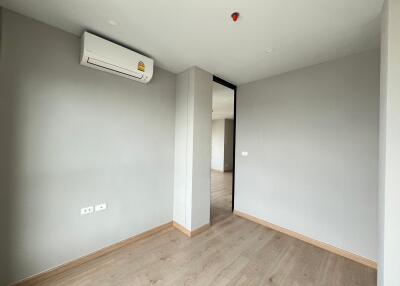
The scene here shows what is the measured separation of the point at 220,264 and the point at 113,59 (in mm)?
2634

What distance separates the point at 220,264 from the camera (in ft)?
6.36

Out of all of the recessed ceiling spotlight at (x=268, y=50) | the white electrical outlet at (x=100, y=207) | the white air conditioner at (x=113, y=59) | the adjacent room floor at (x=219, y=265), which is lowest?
the adjacent room floor at (x=219, y=265)

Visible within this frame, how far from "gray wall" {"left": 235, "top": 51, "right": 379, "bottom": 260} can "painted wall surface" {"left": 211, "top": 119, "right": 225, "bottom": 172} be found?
4529mm

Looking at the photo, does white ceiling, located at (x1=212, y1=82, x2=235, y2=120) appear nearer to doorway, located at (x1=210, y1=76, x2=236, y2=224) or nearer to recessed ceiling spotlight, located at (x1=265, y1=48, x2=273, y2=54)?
doorway, located at (x1=210, y1=76, x2=236, y2=224)

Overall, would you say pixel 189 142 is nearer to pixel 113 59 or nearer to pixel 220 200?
pixel 113 59

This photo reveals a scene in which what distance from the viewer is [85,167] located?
191cm

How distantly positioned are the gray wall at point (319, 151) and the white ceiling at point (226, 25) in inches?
13.6

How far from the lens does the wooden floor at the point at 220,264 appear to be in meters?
1.71

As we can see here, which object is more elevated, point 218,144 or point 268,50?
point 268,50

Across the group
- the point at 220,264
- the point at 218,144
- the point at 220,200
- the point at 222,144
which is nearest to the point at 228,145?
the point at 222,144

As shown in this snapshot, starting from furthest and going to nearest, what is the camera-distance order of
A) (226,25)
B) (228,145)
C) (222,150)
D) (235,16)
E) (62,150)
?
1. (228,145)
2. (222,150)
3. (62,150)
4. (226,25)
5. (235,16)

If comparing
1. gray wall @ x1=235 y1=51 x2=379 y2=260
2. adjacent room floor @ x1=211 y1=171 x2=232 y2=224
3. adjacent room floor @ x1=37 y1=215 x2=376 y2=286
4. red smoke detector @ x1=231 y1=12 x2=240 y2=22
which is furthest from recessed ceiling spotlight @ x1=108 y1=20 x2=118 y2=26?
adjacent room floor @ x1=211 y1=171 x2=232 y2=224

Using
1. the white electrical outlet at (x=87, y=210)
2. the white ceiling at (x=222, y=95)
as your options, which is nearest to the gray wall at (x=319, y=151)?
the white ceiling at (x=222, y=95)

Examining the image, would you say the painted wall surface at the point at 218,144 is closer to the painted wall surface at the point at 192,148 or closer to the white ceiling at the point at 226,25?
the painted wall surface at the point at 192,148
